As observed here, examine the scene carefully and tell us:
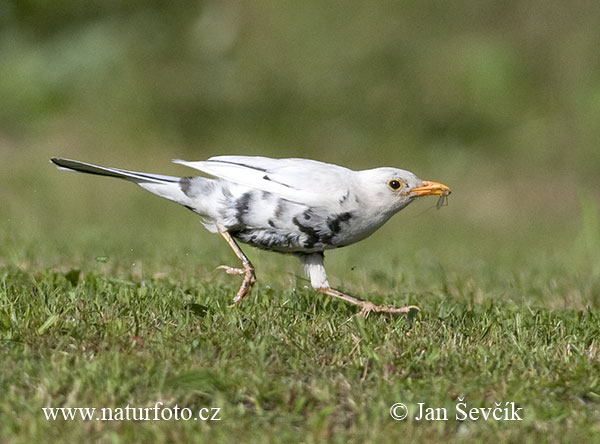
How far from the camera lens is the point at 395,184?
19.2 ft

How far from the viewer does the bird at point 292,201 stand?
5.64 metres

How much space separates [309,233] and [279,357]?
48.9 inches

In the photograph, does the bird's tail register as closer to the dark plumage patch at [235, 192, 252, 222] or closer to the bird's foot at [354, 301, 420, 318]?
the dark plumage patch at [235, 192, 252, 222]

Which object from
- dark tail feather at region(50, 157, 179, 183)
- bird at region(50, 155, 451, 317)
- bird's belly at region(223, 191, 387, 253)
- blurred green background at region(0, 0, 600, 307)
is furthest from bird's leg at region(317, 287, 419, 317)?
blurred green background at region(0, 0, 600, 307)

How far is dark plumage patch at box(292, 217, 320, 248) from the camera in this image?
222 inches

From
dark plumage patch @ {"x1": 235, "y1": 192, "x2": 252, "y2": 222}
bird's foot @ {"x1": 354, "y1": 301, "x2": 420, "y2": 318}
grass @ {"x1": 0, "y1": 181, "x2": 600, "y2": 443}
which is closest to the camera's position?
grass @ {"x1": 0, "y1": 181, "x2": 600, "y2": 443}

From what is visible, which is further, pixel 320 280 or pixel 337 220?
pixel 320 280

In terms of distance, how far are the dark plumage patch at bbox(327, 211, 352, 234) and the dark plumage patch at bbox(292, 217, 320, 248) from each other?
93mm

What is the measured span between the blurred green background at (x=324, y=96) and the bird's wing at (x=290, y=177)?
6681 millimetres

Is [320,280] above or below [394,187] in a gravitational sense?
below

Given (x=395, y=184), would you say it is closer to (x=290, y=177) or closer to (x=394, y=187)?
(x=394, y=187)

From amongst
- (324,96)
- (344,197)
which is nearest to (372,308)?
(344,197)

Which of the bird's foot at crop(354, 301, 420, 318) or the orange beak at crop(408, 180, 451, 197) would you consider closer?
the bird's foot at crop(354, 301, 420, 318)

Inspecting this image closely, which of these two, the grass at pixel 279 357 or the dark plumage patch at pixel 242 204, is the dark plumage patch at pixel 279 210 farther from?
the grass at pixel 279 357
